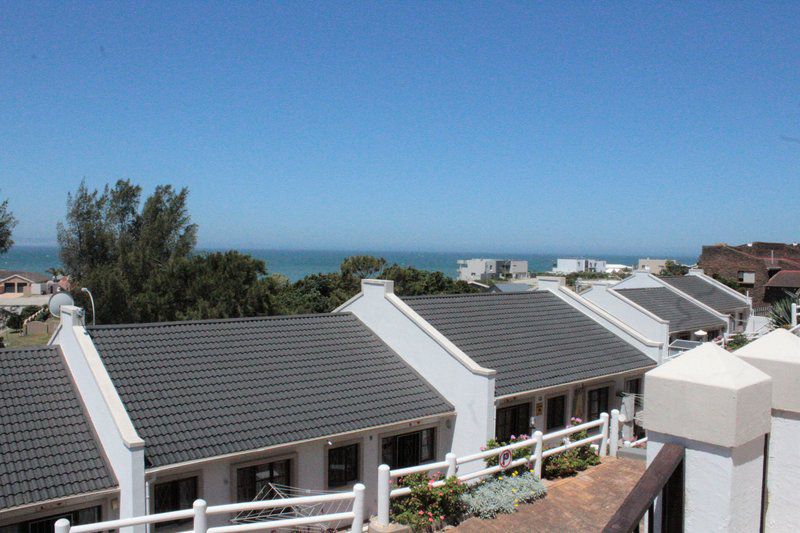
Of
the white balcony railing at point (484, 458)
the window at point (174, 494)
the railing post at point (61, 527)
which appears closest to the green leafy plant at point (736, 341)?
the white balcony railing at point (484, 458)

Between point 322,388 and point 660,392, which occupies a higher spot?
point 660,392

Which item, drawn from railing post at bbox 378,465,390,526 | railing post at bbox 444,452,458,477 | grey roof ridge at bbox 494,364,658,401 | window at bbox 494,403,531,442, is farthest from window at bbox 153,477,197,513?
window at bbox 494,403,531,442

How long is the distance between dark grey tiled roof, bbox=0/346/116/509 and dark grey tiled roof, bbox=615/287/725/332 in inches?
1025

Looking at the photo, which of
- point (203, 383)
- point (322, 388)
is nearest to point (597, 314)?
point (322, 388)

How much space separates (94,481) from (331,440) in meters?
5.05

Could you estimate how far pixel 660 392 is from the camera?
91.7 inches

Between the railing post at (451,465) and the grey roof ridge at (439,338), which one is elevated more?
the grey roof ridge at (439,338)

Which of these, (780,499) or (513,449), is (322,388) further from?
(780,499)

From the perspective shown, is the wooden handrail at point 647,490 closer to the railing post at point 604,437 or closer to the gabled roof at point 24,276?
the railing post at point 604,437

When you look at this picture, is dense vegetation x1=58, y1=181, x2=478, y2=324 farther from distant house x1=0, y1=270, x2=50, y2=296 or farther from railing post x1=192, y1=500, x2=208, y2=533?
distant house x1=0, y1=270, x2=50, y2=296

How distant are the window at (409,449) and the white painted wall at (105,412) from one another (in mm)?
6231

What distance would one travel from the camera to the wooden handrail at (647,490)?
2.11 meters

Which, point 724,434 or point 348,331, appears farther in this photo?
point 348,331

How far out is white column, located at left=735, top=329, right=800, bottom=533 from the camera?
267cm
